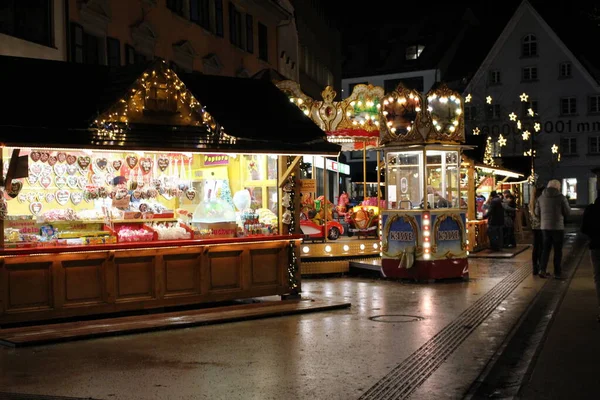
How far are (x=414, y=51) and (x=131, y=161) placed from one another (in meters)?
56.8

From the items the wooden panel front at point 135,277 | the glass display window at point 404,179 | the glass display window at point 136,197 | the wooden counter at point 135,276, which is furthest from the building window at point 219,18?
the wooden panel front at point 135,277

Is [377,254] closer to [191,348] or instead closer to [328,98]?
[328,98]

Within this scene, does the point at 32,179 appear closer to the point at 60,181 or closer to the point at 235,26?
the point at 60,181

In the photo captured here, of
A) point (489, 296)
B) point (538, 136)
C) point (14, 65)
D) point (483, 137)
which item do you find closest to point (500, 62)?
point (538, 136)

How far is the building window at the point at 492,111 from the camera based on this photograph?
58.2m

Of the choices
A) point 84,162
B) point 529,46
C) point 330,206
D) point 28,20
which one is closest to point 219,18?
point 330,206

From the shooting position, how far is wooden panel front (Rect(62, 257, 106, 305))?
11570 mm

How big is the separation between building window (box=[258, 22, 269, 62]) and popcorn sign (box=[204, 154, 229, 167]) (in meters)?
19.1

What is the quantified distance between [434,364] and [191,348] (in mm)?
3006

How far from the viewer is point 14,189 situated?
1145cm

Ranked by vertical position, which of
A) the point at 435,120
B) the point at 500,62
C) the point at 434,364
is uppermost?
the point at 500,62

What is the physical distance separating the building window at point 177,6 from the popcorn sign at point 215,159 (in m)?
11.2

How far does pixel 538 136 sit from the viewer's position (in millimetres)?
61344

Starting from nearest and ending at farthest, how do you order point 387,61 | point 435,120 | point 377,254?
point 435,120
point 377,254
point 387,61
